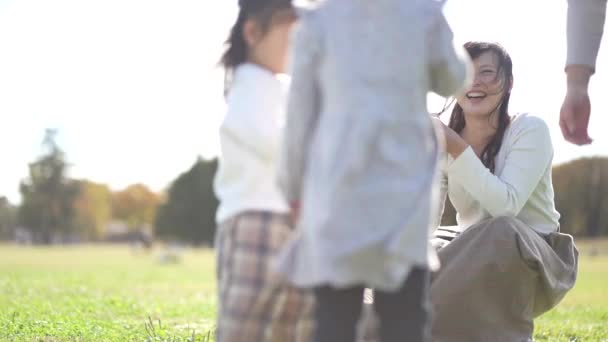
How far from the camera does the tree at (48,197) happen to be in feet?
275

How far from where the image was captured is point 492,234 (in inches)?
147

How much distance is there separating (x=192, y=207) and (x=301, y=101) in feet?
256

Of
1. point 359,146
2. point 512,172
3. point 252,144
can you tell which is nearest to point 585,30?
point 512,172

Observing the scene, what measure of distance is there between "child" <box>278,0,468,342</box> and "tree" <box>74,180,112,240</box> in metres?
91.9

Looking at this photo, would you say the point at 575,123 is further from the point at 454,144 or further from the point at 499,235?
the point at 499,235

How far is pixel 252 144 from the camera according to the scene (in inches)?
97.6

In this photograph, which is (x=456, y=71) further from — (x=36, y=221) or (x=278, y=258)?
(x=36, y=221)

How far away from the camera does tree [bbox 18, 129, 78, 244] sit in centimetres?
8394

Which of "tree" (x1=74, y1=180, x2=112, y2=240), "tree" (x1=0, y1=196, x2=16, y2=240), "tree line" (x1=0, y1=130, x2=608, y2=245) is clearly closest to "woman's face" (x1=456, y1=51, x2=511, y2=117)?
"tree line" (x1=0, y1=130, x2=608, y2=245)

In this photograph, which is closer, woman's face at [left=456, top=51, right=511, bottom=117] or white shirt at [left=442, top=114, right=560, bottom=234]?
white shirt at [left=442, top=114, right=560, bottom=234]

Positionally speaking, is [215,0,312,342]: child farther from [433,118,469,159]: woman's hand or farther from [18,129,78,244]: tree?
[18,129,78,244]: tree

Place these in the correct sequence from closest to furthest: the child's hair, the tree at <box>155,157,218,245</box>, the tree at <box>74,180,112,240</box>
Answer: the child's hair → the tree at <box>155,157,218,245</box> → the tree at <box>74,180,112,240</box>

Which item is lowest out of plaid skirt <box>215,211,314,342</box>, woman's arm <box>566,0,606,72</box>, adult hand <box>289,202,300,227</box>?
plaid skirt <box>215,211,314,342</box>

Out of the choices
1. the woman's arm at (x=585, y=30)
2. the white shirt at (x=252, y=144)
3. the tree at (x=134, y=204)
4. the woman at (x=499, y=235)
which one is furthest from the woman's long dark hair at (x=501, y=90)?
the tree at (x=134, y=204)
